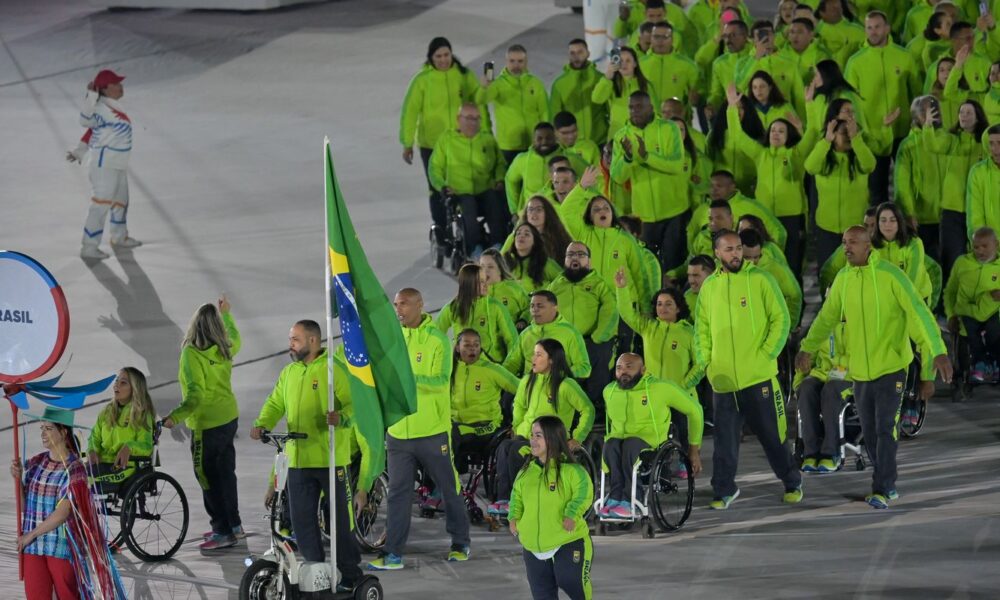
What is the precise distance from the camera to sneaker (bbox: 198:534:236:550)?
Result: 12.3 metres

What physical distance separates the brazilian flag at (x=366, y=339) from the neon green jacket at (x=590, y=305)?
11.3 ft

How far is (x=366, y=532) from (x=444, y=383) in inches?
48.3

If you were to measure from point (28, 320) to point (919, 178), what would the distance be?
28.5 ft

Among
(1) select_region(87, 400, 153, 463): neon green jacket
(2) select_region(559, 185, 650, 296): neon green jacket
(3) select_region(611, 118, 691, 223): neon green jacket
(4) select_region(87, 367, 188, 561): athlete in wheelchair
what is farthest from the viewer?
(3) select_region(611, 118, 691, 223): neon green jacket

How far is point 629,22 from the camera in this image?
2002cm

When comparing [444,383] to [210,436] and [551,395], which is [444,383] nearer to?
[551,395]

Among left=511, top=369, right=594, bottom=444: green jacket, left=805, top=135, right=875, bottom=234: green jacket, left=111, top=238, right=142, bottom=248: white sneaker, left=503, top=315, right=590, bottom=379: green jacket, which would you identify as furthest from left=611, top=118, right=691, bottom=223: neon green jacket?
left=111, top=238, right=142, bottom=248: white sneaker

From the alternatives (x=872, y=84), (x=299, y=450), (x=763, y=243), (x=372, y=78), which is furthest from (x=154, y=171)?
(x=299, y=450)

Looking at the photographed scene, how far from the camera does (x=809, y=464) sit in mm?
13422

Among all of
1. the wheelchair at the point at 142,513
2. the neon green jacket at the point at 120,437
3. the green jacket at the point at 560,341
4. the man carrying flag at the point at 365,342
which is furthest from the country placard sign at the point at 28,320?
the green jacket at the point at 560,341

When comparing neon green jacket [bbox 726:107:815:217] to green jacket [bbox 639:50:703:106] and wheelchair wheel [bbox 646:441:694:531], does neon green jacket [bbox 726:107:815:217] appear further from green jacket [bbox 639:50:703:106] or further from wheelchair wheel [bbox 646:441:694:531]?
wheelchair wheel [bbox 646:441:694:531]

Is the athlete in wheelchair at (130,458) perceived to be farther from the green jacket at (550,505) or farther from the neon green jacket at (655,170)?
the neon green jacket at (655,170)

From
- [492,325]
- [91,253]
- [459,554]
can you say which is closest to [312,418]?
[459,554]

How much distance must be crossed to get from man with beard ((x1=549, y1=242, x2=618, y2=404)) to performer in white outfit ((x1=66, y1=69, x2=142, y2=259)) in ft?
22.9
